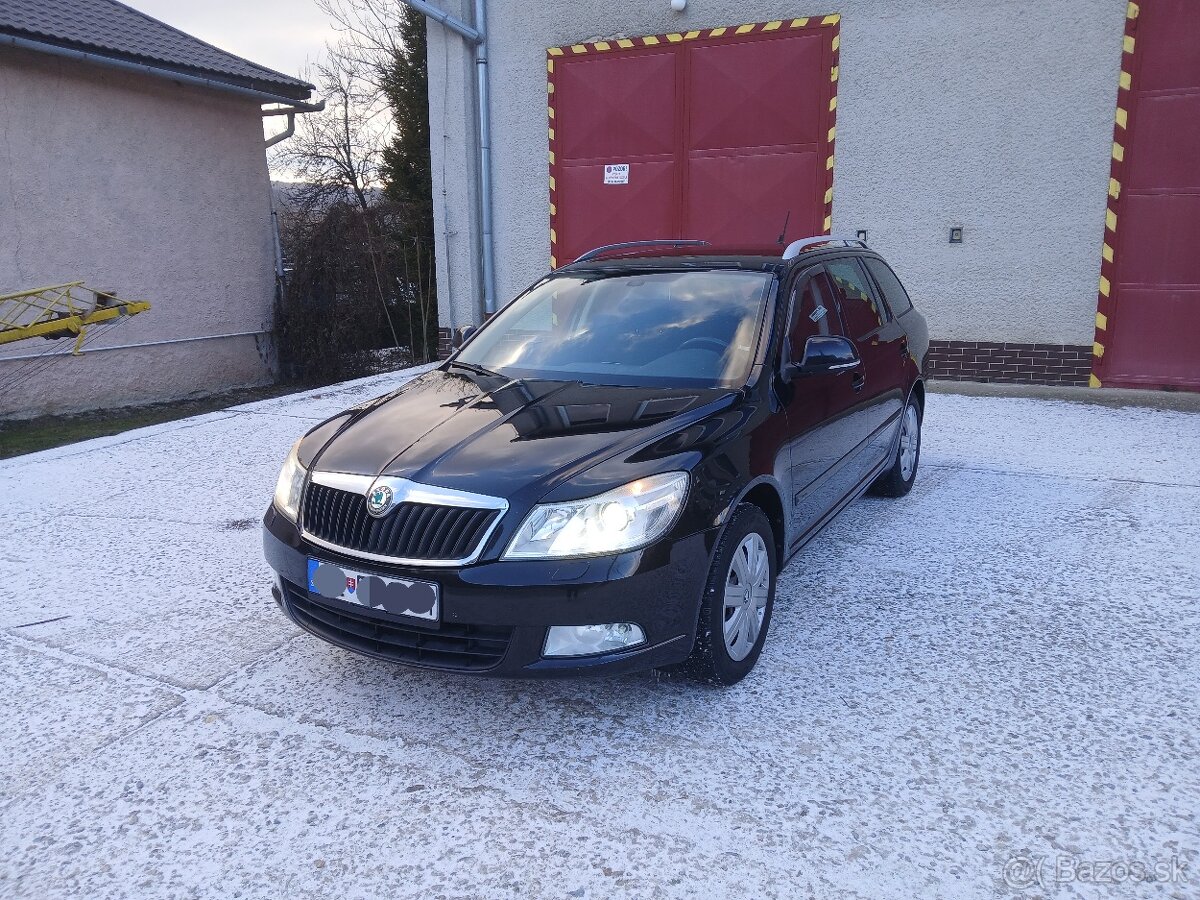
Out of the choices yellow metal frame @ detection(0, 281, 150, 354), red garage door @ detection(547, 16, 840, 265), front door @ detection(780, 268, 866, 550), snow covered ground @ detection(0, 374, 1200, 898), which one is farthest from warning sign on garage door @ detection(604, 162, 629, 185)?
snow covered ground @ detection(0, 374, 1200, 898)

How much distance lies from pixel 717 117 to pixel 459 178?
3.35 meters

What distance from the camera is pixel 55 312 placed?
10336 mm

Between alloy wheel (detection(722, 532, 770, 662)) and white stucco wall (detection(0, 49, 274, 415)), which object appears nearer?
alloy wheel (detection(722, 532, 770, 662))

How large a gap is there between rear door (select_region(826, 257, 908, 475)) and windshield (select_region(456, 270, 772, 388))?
829 mm

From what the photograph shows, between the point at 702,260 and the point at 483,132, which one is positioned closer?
the point at 702,260

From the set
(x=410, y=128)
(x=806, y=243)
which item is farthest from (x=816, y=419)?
(x=410, y=128)

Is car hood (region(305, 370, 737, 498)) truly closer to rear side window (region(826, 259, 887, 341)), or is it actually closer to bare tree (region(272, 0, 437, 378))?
rear side window (region(826, 259, 887, 341))

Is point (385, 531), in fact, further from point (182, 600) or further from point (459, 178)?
point (459, 178)

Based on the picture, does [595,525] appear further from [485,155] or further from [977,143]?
[485,155]

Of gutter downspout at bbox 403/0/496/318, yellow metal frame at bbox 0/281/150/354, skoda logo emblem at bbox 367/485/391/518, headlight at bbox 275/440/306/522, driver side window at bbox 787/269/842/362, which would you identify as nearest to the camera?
skoda logo emblem at bbox 367/485/391/518

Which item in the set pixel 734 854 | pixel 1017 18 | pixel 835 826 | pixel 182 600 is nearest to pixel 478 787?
pixel 734 854

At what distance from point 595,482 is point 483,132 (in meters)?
9.35

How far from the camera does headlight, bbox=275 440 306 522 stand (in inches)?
129

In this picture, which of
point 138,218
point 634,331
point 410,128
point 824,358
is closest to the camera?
point 824,358
